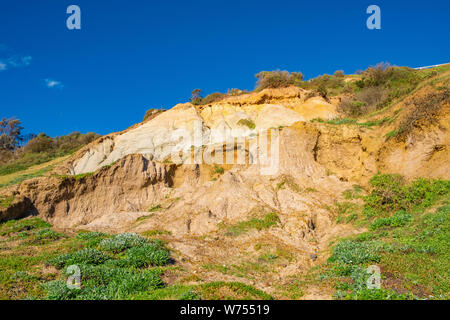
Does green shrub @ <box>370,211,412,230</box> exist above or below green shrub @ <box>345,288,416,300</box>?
above

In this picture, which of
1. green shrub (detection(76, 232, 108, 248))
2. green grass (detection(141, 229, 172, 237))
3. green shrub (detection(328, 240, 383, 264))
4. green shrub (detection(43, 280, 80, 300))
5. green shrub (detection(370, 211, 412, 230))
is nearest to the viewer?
green shrub (detection(43, 280, 80, 300))

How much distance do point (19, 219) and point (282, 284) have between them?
14.5 m

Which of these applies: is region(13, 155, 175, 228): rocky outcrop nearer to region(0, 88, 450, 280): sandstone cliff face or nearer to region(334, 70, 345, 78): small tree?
region(0, 88, 450, 280): sandstone cliff face

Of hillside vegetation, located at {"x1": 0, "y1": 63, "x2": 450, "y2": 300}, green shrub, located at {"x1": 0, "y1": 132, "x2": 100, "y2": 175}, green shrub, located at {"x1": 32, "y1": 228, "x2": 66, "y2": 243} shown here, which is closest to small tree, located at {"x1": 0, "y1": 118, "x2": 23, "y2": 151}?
green shrub, located at {"x1": 0, "y1": 132, "x2": 100, "y2": 175}

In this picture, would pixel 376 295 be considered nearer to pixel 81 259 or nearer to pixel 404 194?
pixel 81 259

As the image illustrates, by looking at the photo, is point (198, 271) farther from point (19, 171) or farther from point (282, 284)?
point (19, 171)

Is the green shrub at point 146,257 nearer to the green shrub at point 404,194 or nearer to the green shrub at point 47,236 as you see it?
the green shrub at point 47,236

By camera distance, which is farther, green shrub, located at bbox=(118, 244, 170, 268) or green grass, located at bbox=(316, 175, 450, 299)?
green shrub, located at bbox=(118, 244, 170, 268)

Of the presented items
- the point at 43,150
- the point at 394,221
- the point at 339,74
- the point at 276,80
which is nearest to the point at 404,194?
the point at 394,221

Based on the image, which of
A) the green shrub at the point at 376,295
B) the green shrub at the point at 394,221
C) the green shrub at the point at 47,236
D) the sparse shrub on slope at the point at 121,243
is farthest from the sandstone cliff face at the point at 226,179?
the green shrub at the point at 376,295

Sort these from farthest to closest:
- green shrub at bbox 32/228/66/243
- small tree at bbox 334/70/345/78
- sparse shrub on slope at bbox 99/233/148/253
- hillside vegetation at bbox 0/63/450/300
Answer: small tree at bbox 334/70/345/78
green shrub at bbox 32/228/66/243
sparse shrub on slope at bbox 99/233/148/253
hillside vegetation at bbox 0/63/450/300
